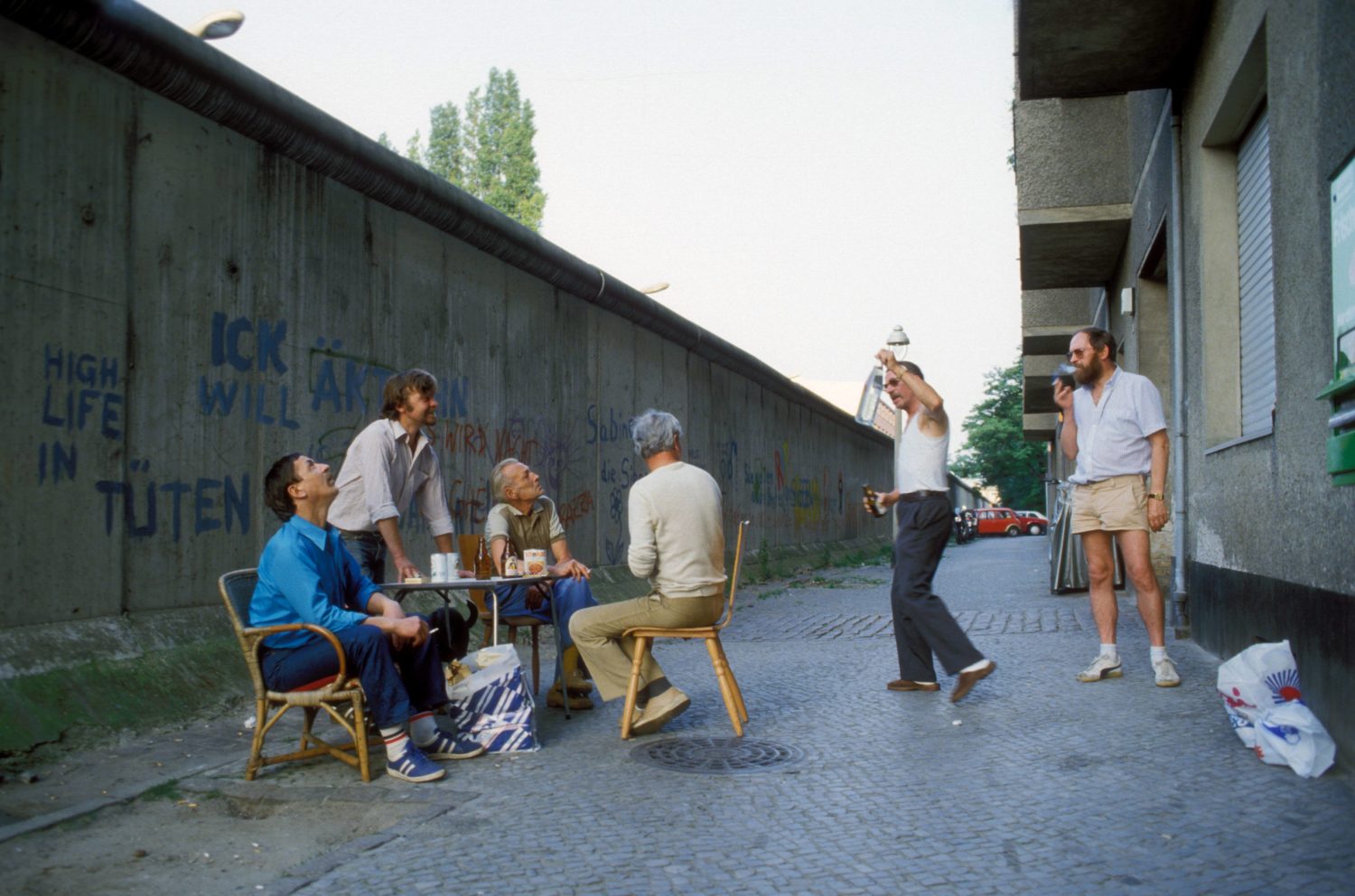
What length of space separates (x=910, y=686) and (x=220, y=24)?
Answer: 18.8 feet

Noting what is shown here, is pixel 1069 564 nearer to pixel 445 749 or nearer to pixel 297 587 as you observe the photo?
pixel 445 749

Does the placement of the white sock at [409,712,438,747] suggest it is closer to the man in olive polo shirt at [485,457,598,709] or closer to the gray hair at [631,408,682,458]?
the man in olive polo shirt at [485,457,598,709]

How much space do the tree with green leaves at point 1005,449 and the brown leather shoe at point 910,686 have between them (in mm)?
68035

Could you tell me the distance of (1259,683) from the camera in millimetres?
4637

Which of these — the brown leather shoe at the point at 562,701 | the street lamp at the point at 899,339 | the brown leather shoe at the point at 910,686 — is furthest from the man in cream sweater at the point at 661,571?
the street lamp at the point at 899,339

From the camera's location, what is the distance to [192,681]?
5887 millimetres

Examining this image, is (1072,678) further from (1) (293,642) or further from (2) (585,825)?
(1) (293,642)

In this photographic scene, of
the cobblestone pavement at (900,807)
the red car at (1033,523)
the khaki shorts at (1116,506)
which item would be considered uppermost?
the khaki shorts at (1116,506)

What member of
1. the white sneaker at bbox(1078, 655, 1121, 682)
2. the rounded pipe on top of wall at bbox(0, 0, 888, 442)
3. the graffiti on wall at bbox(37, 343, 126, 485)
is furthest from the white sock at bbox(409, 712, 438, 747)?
the white sneaker at bbox(1078, 655, 1121, 682)

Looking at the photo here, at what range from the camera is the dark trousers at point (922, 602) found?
627 centimetres

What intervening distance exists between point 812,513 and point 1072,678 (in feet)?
50.6

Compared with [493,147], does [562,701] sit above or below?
below

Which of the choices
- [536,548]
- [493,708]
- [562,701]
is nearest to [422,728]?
[493,708]

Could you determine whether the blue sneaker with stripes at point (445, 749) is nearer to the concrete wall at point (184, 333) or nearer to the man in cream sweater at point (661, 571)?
the man in cream sweater at point (661, 571)
